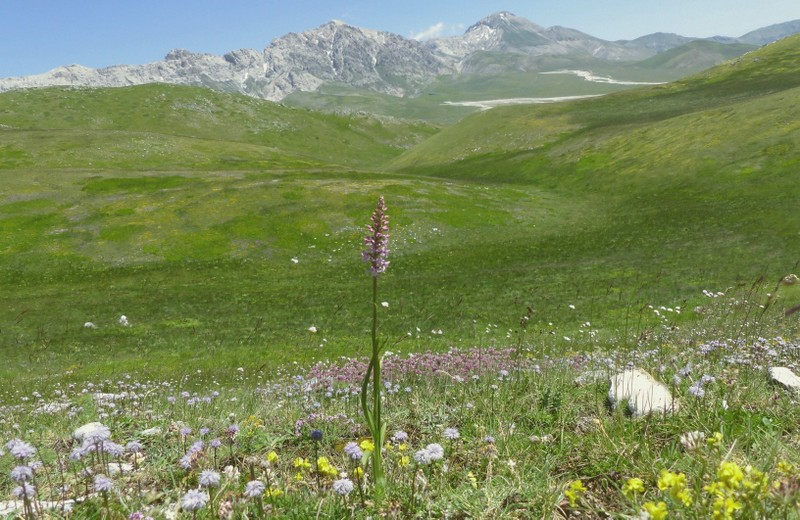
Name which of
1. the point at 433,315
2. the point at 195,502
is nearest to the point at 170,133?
the point at 433,315

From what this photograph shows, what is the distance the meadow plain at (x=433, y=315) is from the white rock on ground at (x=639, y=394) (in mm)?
323

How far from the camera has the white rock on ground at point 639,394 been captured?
5.51 m

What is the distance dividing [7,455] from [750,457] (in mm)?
7195

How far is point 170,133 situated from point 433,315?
561 ft

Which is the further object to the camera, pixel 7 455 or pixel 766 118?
pixel 766 118

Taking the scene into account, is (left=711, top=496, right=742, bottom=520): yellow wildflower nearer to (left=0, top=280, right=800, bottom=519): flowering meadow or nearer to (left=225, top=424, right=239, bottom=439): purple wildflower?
(left=0, top=280, right=800, bottom=519): flowering meadow

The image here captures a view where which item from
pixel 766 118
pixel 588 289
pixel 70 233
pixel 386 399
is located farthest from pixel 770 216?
pixel 70 233

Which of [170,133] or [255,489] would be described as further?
[170,133]

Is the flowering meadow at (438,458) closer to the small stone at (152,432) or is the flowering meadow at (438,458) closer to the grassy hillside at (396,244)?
the small stone at (152,432)

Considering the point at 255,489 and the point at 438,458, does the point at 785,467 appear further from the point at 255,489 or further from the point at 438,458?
the point at 255,489

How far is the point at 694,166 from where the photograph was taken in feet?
212

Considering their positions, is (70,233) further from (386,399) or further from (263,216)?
(386,399)

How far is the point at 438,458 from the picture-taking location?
3.37m

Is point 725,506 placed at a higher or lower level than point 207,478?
higher
